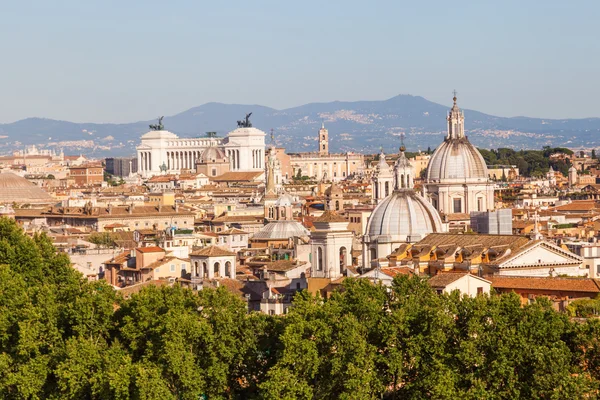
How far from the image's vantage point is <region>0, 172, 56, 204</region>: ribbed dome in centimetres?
10675

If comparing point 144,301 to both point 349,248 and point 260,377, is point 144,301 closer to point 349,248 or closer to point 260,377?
point 260,377

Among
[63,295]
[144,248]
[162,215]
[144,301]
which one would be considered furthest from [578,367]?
[162,215]

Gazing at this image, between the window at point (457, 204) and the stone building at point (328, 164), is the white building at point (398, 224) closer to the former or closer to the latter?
the window at point (457, 204)

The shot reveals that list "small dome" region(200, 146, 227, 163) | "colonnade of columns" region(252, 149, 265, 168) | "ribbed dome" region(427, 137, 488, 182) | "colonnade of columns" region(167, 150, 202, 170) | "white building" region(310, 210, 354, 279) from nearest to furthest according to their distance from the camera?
"white building" region(310, 210, 354, 279) → "ribbed dome" region(427, 137, 488, 182) → "small dome" region(200, 146, 227, 163) → "colonnade of columns" region(252, 149, 265, 168) → "colonnade of columns" region(167, 150, 202, 170)

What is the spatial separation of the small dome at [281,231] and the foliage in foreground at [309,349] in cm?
2838

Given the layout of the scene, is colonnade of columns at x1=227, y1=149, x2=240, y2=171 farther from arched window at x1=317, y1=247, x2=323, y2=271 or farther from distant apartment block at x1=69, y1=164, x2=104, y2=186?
arched window at x1=317, y1=247, x2=323, y2=271

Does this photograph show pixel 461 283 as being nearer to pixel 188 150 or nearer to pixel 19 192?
pixel 19 192

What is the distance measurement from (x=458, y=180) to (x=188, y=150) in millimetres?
106670

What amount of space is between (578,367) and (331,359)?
4334 millimetres

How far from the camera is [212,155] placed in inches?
6265

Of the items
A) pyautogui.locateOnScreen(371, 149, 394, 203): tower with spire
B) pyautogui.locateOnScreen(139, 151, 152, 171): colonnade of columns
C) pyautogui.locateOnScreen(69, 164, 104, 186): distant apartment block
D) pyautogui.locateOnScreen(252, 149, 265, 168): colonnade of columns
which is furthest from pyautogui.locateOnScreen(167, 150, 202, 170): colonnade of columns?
pyautogui.locateOnScreen(371, 149, 394, 203): tower with spire

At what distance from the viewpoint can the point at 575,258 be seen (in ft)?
145

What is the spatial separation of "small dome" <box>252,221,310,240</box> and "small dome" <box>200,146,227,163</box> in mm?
89675

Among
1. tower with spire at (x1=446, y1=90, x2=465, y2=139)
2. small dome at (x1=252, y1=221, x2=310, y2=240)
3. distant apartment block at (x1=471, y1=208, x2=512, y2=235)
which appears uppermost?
tower with spire at (x1=446, y1=90, x2=465, y2=139)
